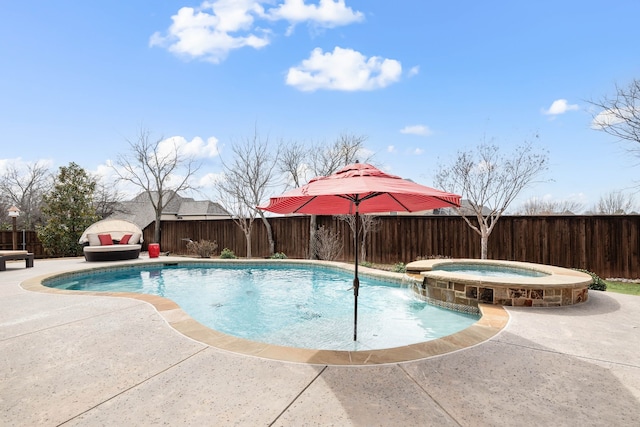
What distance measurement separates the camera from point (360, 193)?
336 cm

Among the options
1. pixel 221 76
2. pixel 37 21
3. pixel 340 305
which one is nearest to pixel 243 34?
pixel 221 76

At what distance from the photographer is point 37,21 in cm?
673

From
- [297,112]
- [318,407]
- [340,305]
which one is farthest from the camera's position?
[297,112]

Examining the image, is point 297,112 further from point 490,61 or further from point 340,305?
point 340,305

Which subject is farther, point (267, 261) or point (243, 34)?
point (267, 261)

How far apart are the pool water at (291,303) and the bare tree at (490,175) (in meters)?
4.80

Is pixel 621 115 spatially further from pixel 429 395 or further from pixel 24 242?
pixel 24 242

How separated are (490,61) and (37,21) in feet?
36.9

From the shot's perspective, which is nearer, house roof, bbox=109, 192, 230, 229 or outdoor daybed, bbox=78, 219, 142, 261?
outdoor daybed, bbox=78, 219, 142, 261

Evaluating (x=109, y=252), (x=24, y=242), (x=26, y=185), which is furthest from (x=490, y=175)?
(x=26, y=185)

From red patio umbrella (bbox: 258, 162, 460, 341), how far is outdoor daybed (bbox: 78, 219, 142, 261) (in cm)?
1022

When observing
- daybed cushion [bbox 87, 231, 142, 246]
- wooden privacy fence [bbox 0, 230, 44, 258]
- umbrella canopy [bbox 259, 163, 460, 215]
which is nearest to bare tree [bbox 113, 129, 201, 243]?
daybed cushion [bbox 87, 231, 142, 246]

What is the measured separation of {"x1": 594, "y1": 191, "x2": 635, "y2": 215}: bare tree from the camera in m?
25.5

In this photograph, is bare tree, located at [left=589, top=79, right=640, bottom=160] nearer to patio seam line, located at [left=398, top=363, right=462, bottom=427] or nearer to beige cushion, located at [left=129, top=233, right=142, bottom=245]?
patio seam line, located at [left=398, top=363, right=462, bottom=427]
